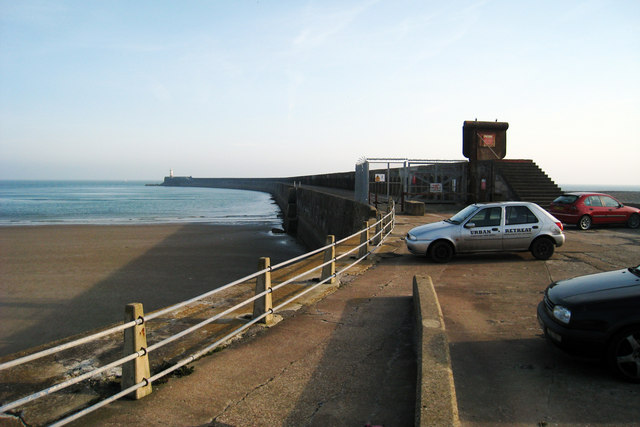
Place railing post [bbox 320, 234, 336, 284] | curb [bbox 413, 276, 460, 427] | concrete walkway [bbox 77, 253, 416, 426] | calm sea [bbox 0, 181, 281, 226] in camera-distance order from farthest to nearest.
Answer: calm sea [bbox 0, 181, 281, 226] < railing post [bbox 320, 234, 336, 284] < concrete walkway [bbox 77, 253, 416, 426] < curb [bbox 413, 276, 460, 427]

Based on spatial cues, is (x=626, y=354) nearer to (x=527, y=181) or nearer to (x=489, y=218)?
(x=489, y=218)

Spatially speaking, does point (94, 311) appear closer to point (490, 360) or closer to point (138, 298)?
point (138, 298)

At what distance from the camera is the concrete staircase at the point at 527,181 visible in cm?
2238

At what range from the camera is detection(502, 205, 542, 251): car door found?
10.5 meters

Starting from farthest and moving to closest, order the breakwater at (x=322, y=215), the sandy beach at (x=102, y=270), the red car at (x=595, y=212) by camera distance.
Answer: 1. the breakwater at (x=322, y=215)
2. the red car at (x=595, y=212)
3. the sandy beach at (x=102, y=270)

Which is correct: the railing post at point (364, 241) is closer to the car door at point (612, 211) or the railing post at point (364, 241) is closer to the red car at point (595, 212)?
the red car at point (595, 212)

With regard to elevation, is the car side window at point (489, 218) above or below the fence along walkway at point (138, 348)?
above

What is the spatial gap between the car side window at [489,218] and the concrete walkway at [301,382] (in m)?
4.74

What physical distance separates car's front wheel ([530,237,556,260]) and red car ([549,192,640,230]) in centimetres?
662

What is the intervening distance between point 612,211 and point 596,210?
0.60 meters

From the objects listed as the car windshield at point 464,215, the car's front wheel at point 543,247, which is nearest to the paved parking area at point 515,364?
the car's front wheel at point 543,247

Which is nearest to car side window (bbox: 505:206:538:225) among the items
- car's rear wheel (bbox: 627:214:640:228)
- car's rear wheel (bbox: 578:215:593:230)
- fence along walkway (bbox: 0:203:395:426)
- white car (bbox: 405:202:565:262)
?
white car (bbox: 405:202:565:262)

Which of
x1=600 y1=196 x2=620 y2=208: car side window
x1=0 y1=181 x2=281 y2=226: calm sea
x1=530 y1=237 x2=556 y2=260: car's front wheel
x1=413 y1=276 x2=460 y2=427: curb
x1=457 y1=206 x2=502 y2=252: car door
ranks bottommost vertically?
x1=0 y1=181 x2=281 y2=226: calm sea

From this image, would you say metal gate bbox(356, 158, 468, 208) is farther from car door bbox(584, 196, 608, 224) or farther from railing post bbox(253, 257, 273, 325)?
railing post bbox(253, 257, 273, 325)
